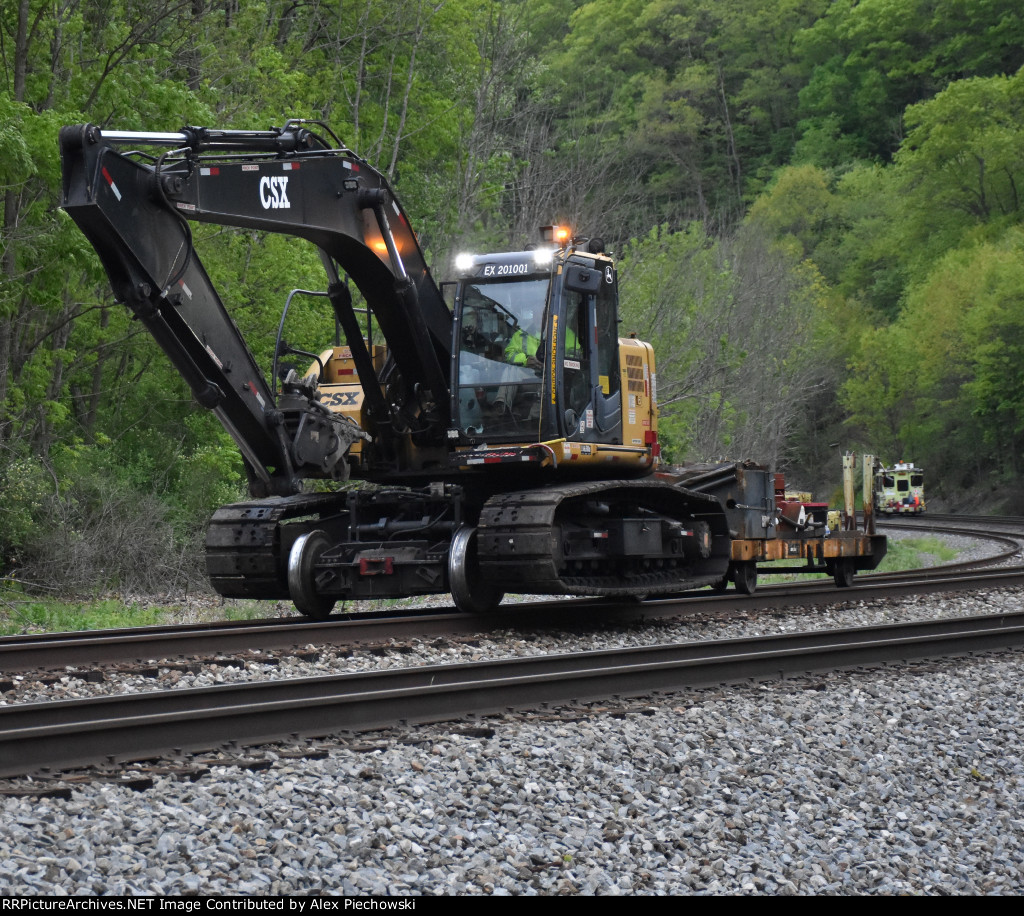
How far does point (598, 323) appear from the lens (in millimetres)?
12930

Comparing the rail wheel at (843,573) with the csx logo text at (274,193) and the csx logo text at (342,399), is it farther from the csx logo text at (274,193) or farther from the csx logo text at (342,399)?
the csx logo text at (274,193)

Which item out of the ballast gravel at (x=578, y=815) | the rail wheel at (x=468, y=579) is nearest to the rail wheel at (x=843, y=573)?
the rail wheel at (x=468, y=579)

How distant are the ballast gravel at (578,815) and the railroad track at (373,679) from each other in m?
0.30

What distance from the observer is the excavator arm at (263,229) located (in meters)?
9.67

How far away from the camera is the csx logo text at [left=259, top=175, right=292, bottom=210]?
10.5 m

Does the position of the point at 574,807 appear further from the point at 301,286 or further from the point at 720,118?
the point at 720,118

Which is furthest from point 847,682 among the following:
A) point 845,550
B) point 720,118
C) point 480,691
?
point 720,118

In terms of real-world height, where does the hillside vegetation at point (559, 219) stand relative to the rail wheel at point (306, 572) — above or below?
above

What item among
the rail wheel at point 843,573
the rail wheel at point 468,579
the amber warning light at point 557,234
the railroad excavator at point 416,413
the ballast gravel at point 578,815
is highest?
the amber warning light at point 557,234

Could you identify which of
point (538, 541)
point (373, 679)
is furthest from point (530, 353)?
point (373, 679)

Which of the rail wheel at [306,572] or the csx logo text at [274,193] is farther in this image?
the rail wheel at [306,572]

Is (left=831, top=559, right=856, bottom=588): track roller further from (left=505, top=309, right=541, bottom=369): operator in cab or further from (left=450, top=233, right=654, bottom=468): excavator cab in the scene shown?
(left=505, top=309, right=541, bottom=369): operator in cab
